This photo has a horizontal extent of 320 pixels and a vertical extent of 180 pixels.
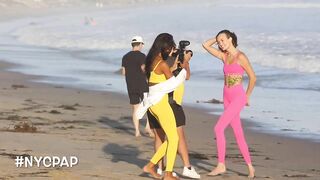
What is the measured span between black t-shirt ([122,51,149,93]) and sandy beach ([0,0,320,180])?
725 millimetres

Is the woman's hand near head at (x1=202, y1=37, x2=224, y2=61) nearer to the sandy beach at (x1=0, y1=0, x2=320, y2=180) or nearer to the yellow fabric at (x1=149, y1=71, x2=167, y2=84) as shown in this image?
the yellow fabric at (x1=149, y1=71, x2=167, y2=84)

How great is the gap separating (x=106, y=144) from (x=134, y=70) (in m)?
1.43

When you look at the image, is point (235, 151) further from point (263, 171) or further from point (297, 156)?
point (263, 171)

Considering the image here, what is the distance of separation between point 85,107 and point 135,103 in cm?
393

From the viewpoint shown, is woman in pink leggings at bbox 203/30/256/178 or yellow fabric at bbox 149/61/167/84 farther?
woman in pink leggings at bbox 203/30/256/178

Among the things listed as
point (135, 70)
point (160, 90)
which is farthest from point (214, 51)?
point (135, 70)

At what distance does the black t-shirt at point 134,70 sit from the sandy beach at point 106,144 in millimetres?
725

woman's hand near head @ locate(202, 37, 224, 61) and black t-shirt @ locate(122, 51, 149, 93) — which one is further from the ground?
woman's hand near head @ locate(202, 37, 224, 61)

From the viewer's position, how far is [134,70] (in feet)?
38.9

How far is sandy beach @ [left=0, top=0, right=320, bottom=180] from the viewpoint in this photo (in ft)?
28.5

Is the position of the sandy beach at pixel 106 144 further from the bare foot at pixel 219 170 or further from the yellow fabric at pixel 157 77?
the yellow fabric at pixel 157 77

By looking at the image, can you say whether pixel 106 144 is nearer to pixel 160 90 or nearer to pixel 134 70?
pixel 134 70

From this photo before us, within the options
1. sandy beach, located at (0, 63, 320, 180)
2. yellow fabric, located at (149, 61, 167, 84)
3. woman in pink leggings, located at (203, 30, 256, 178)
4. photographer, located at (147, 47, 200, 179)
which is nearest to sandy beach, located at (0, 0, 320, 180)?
sandy beach, located at (0, 63, 320, 180)

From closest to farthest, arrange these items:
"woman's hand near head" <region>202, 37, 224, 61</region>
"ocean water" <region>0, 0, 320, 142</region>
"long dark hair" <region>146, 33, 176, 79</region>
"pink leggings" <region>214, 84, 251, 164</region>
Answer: "long dark hair" <region>146, 33, 176, 79</region> → "pink leggings" <region>214, 84, 251, 164</region> → "woman's hand near head" <region>202, 37, 224, 61</region> → "ocean water" <region>0, 0, 320, 142</region>
